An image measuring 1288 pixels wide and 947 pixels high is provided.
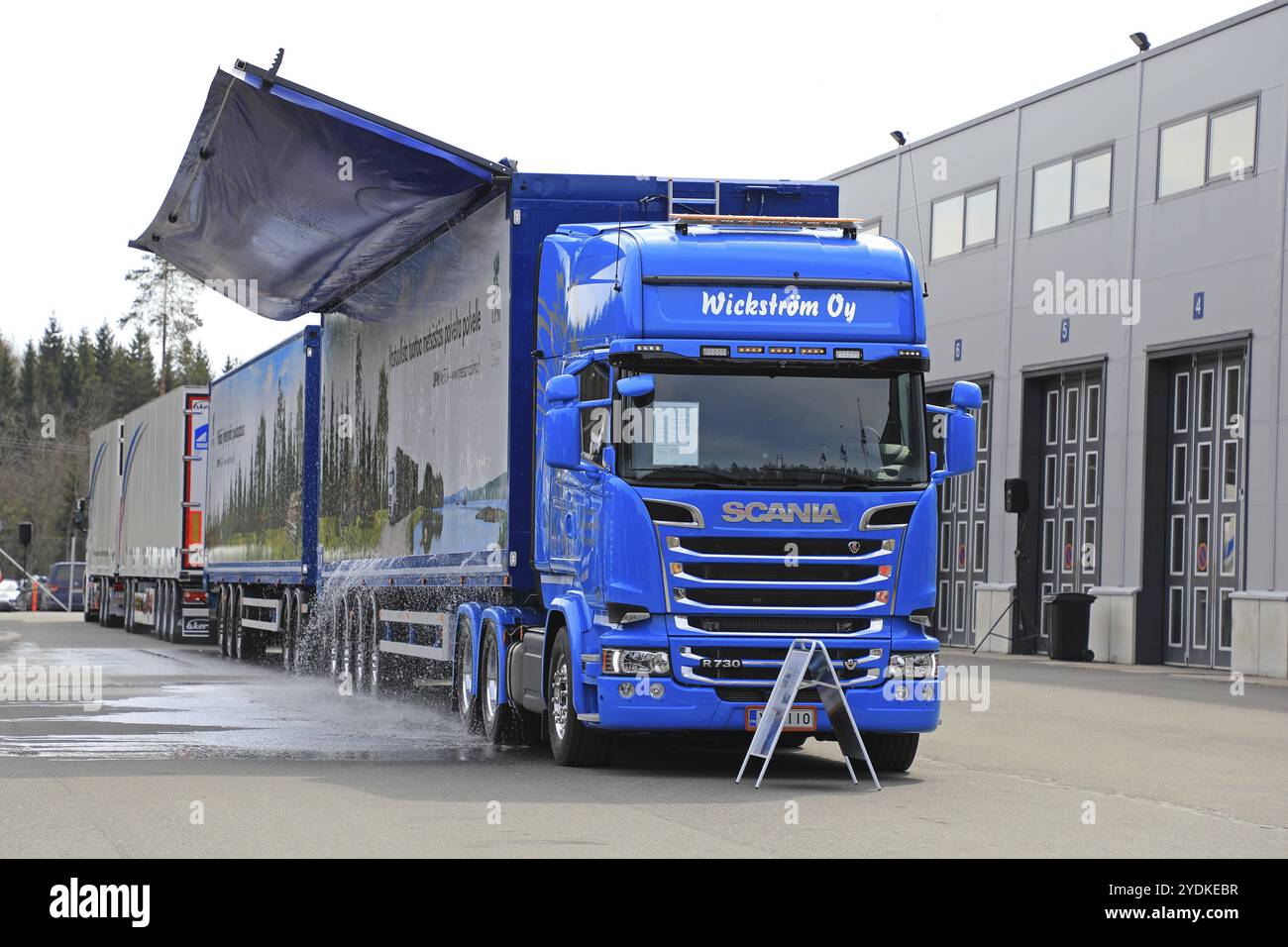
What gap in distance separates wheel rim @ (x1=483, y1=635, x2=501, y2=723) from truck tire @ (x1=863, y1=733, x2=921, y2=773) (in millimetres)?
2853

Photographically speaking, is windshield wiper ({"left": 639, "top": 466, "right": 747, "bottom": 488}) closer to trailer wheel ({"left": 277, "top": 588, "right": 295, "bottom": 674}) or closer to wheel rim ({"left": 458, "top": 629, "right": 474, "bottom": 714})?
wheel rim ({"left": 458, "top": 629, "right": 474, "bottom": 714})

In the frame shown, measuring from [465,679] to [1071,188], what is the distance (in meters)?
22.6

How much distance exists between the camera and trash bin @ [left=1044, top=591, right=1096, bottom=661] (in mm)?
33750

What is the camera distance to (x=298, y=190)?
56.8 ft

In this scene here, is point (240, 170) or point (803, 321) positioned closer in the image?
point (803, 321)

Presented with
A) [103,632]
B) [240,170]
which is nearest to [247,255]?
[240,170]

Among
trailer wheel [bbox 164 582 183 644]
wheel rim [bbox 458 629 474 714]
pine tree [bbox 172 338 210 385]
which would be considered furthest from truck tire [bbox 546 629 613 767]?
pine tree [bbox 172 338 210 385]

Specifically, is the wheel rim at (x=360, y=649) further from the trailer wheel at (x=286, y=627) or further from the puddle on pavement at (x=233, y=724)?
the trailer wheel at (x=286, y=627)

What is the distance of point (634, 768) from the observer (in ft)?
46.0

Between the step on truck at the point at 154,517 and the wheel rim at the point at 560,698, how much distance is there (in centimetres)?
2222

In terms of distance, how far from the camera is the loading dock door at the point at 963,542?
38.9 m

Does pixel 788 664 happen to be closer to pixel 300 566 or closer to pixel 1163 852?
pixel 1163 852

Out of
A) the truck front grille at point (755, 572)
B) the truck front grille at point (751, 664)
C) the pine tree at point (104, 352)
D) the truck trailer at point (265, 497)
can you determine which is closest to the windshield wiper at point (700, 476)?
the truck front grille at point (755, 572)

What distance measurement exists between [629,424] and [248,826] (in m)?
3.78
